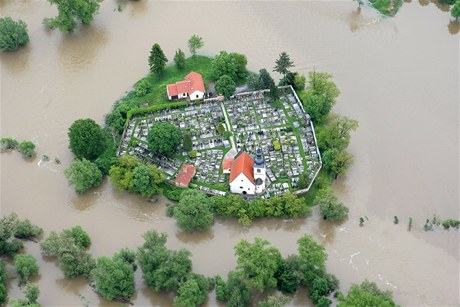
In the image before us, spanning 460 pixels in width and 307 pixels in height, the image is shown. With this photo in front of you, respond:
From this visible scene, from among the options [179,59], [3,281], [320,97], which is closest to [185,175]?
[320,97]

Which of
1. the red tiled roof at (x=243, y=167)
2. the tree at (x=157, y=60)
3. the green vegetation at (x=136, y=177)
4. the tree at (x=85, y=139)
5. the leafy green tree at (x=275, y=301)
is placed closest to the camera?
the leafy green tree at (x=275, y=301)

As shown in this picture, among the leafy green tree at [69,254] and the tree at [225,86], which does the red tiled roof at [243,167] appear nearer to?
the tree at [225,86]

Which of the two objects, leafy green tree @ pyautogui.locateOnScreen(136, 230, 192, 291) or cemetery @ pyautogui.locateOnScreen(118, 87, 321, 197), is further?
cemetery @ pyautogui.locateOnScreen(118, 87, 321, 197)

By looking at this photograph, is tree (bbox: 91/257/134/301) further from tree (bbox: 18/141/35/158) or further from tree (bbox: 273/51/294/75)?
tree (bbox: 273/51/294/75)

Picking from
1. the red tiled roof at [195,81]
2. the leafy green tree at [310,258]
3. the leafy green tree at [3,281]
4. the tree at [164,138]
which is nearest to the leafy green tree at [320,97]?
the red tiled roof at [195,81]

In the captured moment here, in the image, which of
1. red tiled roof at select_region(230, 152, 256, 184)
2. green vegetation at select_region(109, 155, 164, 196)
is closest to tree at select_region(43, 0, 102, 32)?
green vegetation at select_region(109, 155, 164, 196)

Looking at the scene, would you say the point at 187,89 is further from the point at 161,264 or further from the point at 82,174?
the point at 161,264
